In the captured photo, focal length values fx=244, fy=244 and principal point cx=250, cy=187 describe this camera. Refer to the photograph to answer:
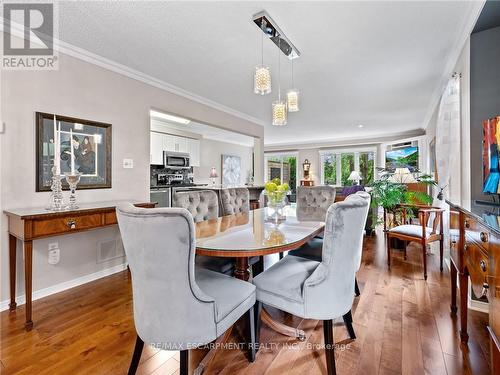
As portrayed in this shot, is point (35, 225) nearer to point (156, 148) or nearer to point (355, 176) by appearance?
point (156, 148)

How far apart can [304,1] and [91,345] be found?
2.79 metres

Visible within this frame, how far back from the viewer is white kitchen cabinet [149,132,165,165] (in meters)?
5.58

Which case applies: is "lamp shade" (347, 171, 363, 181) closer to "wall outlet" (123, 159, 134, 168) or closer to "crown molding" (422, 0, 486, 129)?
"crown molding" (422, 0, 486, 129)

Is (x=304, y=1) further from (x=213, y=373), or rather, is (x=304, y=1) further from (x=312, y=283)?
(x=213, y=373)

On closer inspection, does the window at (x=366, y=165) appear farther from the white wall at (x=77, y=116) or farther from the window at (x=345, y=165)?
the white wall at (x=77, y=116)

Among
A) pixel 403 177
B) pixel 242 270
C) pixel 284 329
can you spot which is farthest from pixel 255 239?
pixel 403 177

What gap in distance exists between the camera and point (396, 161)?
6711 mm

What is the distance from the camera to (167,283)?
3.47 ft

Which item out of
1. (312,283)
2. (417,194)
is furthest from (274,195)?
(417,194)

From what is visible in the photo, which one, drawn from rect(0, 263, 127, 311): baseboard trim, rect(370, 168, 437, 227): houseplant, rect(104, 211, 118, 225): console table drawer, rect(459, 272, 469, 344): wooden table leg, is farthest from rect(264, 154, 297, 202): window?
rect(459, 272, 469, 344): wooden table leg

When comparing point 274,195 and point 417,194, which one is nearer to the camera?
point 274,195

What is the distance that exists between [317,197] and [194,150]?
4502 millimetres

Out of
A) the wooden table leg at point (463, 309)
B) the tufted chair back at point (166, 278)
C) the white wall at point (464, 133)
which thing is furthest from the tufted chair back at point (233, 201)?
the white wall at point (464, 133)

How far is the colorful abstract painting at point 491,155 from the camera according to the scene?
170 cm
